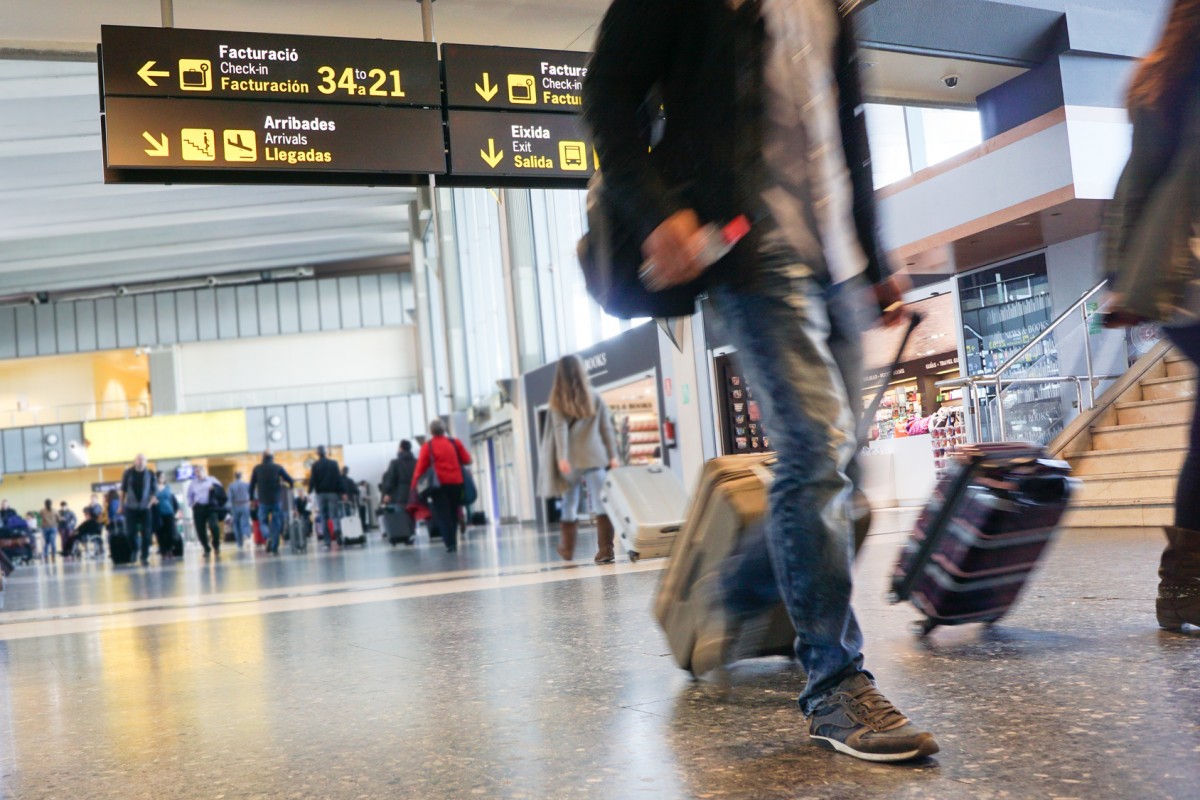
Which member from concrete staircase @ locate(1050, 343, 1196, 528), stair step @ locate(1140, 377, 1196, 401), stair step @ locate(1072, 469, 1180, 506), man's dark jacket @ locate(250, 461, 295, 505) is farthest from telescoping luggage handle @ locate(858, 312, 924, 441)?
man's dark jacket @ locate(250, 461, 295, 505)

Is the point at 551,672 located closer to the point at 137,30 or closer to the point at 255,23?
the point at 137,30

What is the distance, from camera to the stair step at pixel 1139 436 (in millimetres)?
7918

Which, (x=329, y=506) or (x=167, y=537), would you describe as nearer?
(x=167, y=537)

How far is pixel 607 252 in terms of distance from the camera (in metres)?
1.95

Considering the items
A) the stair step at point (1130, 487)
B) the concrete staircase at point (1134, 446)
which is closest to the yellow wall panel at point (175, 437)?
the concrete staircase at point (1134, 446)

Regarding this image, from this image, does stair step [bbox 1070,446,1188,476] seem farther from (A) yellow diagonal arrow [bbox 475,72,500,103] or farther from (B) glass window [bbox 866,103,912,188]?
(B) glass window [bbox 866,103,912,188]

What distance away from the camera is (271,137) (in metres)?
7.59

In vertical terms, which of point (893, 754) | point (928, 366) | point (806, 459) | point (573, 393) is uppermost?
point (928, 366)

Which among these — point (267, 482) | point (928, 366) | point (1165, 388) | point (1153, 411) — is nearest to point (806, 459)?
point (1153, 411)

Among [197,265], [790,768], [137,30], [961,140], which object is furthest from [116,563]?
[197,265]

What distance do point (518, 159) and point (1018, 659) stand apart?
21.8 feet

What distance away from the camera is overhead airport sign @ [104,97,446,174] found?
23.9 feet

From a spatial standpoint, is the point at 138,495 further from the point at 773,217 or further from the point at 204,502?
the point at 773,217

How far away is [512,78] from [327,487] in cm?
1194
